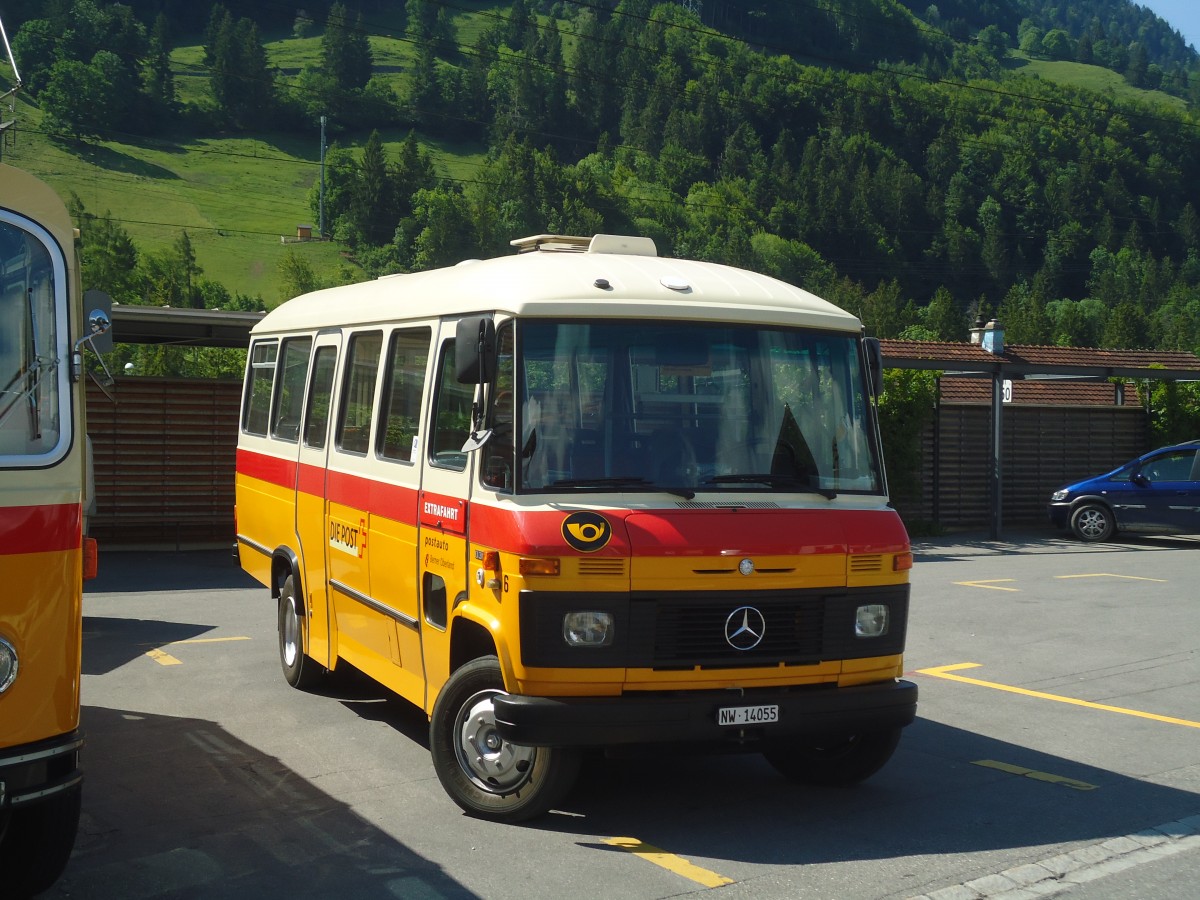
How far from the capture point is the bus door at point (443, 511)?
6656 mm

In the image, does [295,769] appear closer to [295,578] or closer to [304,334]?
[295,578]

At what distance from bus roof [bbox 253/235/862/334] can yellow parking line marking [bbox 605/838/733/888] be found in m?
2.45

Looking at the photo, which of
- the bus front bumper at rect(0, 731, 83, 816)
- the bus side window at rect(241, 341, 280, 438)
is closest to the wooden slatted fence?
the bus side window at rect(241, 341, 280, 438)

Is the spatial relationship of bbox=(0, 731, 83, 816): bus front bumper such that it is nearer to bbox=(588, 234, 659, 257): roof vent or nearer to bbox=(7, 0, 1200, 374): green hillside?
bbox=(588, 234, 659, 257): roof vent

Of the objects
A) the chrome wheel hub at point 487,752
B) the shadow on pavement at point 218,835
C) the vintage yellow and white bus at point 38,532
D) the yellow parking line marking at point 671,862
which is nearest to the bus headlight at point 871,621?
the yellow parking line marking at point 671,862

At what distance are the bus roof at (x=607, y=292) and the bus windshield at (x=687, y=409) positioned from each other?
77 millimetres

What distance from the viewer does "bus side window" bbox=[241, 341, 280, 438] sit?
10438mm

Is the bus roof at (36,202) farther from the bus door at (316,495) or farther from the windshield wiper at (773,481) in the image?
the bus door at (316,495)

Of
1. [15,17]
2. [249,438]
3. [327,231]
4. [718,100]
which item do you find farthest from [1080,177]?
[249,438]

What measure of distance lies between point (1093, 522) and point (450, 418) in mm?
17851

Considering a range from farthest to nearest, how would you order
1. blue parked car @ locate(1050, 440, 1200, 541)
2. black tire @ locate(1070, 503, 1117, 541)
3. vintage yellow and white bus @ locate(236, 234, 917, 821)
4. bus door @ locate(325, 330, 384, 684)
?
black tire @ locate(1070, 503, 1117, 541)
blue parked car @ locate(1050, 440, 1200, 541)
bus door @ locate(325, 330, 384, 684)
vintage yellow and white bus @ locate(236, 234, 917, 821)

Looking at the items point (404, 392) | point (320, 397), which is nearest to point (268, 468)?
point (320, 397)

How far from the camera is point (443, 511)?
269 inches

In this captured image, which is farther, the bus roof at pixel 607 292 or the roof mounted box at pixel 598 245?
the roof mounted box at pixel 598 245
